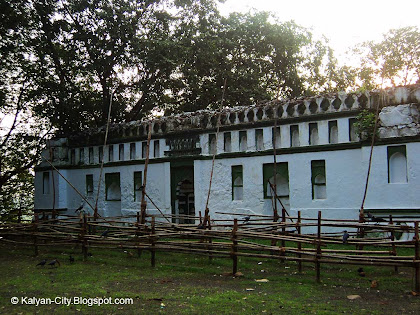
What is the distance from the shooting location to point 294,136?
1571cm

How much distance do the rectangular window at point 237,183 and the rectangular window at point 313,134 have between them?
2.85m

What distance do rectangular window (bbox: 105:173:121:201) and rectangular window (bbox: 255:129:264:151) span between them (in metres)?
6.92

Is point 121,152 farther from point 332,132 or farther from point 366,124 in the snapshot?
point 366,124

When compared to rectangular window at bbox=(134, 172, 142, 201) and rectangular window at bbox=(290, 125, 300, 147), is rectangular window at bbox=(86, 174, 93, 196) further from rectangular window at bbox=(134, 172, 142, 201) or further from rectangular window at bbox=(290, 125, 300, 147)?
rectangular window at bbox=(290, 125, 300, 147)

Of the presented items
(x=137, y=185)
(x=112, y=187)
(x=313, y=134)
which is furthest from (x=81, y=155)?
(x=313, y=134)

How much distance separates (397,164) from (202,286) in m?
7.72

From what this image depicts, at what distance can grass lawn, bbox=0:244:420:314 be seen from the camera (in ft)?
23.0

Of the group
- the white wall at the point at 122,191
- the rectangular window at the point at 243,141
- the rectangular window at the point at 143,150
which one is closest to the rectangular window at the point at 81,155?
the white wall at the point at 122,191

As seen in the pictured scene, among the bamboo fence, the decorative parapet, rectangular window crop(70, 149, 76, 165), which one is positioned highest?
the decorative parapet

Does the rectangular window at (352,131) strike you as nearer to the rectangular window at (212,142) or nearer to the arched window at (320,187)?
the arched window at (320,187)

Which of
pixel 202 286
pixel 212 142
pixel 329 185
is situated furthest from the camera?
pixel 212 142

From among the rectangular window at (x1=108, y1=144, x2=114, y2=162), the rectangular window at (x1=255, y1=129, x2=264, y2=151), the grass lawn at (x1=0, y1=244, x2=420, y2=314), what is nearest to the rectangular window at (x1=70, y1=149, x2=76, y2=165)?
the rectangular window at (x1=108, y1=144, x2=114, y2=162)

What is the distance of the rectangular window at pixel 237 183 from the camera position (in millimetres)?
16783

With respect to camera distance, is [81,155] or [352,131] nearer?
[352,131]
